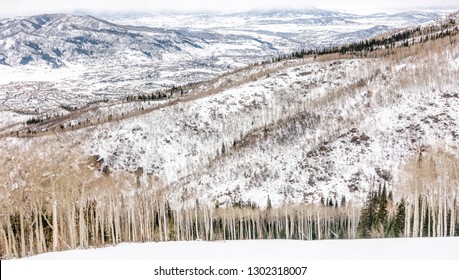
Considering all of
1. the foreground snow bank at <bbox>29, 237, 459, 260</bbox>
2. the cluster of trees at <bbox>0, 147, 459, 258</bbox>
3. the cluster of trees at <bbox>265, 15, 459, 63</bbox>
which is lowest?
the cluster of trees at <bbox>0, 147, 459, 258</bbox>

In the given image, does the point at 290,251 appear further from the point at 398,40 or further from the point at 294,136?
the point at 398,40

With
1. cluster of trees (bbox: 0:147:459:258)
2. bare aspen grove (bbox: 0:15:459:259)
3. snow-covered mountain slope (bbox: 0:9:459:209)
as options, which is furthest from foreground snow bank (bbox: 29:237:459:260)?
snow-covered mountain slope (bbox: 0:9:459:209)

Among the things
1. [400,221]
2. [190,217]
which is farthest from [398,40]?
[190,217]

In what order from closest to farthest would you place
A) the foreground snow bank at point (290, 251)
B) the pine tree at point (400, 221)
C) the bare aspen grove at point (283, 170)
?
the foreground snow bank at point (290, 251), the pine tree at point (400, 221), the bare aspen grove at point (283, 170)

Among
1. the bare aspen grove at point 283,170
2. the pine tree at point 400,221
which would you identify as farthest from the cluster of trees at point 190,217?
the bare aspen grove at point 283,170

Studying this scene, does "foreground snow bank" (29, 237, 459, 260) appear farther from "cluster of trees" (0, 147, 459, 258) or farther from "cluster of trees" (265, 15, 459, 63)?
"cluster of trees" (265, 15, 459, 63)

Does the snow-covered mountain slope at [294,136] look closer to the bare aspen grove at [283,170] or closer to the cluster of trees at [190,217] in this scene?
the bare aspen grove at [283,170]
